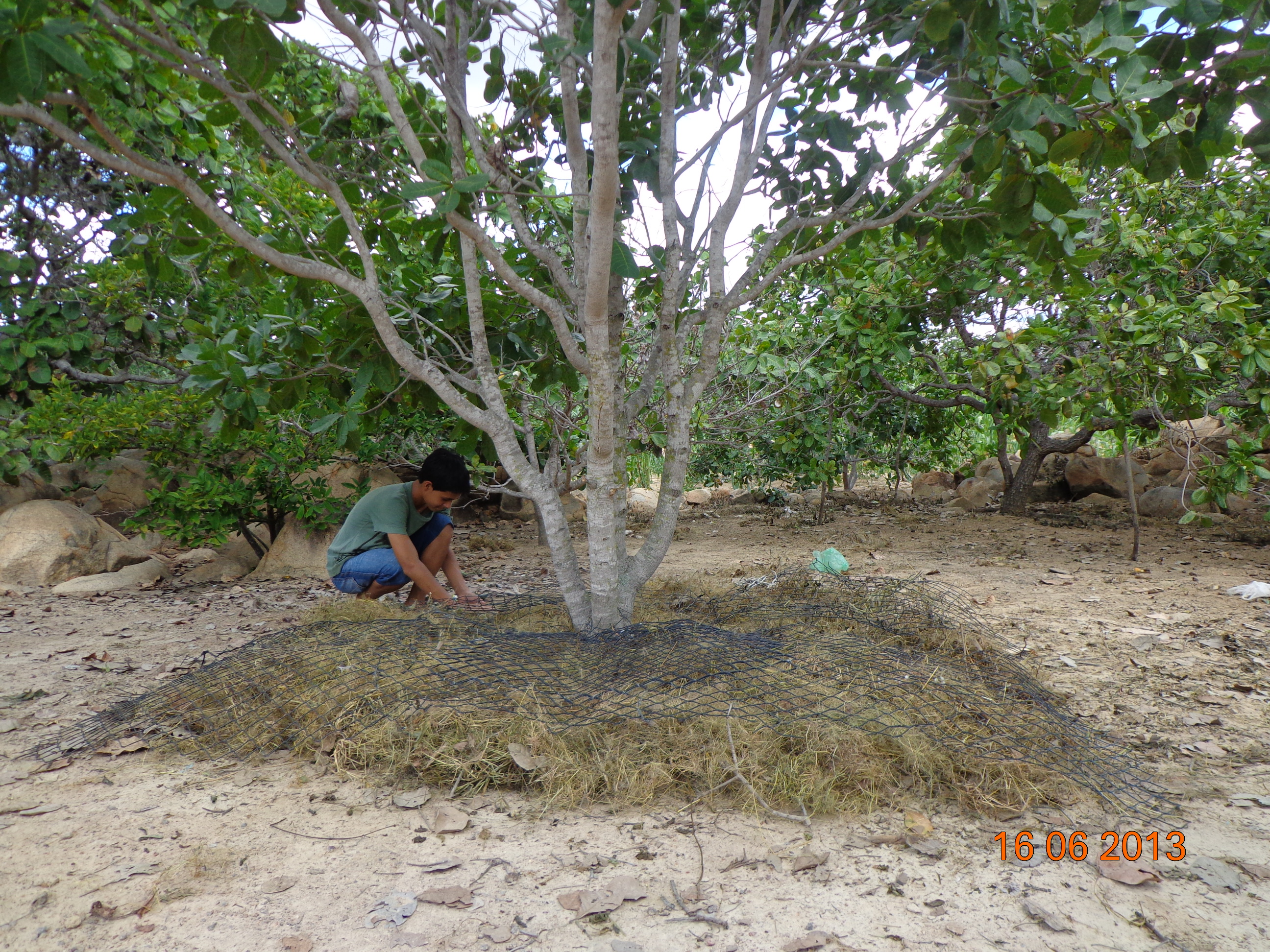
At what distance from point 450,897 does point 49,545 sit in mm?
5120

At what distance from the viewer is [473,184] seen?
2.13m

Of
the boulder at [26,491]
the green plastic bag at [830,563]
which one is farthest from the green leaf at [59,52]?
the boulder at [26,491]

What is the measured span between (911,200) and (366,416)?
9.81 ft

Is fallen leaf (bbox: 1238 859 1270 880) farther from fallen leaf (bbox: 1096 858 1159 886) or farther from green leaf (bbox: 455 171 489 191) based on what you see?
green leaf (bbox: 455 171 489 191)

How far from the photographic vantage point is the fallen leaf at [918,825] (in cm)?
194

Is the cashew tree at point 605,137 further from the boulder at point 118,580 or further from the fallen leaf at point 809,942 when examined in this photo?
the boulder at point 118,580

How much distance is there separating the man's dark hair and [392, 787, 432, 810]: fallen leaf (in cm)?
176

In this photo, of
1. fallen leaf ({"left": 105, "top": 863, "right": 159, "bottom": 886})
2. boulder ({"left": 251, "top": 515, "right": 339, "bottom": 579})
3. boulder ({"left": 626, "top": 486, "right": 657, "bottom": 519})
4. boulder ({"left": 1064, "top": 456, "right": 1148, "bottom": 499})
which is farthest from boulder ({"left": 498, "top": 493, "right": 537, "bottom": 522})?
fallen leaf ({"left": 105, "top": 863, "right": 159, "bottom": 886})

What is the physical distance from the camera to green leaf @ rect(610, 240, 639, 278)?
2.58m

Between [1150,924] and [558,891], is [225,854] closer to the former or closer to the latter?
[558,891]

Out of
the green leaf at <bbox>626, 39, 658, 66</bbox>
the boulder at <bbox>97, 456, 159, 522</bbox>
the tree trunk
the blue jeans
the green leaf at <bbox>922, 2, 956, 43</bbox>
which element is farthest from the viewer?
the tree trunk

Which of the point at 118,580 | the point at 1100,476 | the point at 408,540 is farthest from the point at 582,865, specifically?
the point at 1100,476

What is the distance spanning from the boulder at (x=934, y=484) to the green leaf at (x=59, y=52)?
1209cm

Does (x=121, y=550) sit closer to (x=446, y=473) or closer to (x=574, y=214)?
(x=446, y=473)
